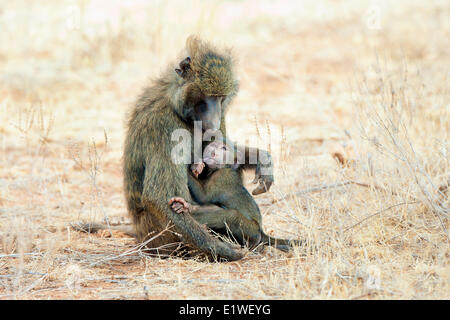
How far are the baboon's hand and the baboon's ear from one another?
816 millimetres

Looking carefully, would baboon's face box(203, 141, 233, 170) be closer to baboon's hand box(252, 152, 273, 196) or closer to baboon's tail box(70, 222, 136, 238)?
baboon's hand box(252, 152, 273, 196)

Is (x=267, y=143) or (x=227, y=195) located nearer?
(x=227, y=195)

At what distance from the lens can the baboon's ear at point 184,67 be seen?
3877 millimetres

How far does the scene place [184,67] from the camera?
153 inches

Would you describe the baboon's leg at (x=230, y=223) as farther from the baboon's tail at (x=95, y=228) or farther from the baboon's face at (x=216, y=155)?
the baboon's tail at (x=95, y=228)

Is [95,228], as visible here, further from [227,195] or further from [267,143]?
[267,143]

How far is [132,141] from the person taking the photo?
4.05 m

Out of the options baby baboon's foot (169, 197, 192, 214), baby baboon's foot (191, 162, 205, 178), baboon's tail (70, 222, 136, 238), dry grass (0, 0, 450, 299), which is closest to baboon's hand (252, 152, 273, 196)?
dry grass (0, 0, 450, 299)

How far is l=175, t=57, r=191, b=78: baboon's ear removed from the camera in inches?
153

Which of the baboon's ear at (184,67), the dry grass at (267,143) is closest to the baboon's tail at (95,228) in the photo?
the dry grass at (267,143)

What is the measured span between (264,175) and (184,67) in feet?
3.00

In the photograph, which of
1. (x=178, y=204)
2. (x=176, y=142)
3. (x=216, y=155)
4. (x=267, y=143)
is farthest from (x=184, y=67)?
(x=267, y=143)

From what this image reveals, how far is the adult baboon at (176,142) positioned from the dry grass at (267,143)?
172 mm

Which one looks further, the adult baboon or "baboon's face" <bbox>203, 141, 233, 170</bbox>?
"baboon's face" <bbox>203, 141, 233, 170</bbox>
